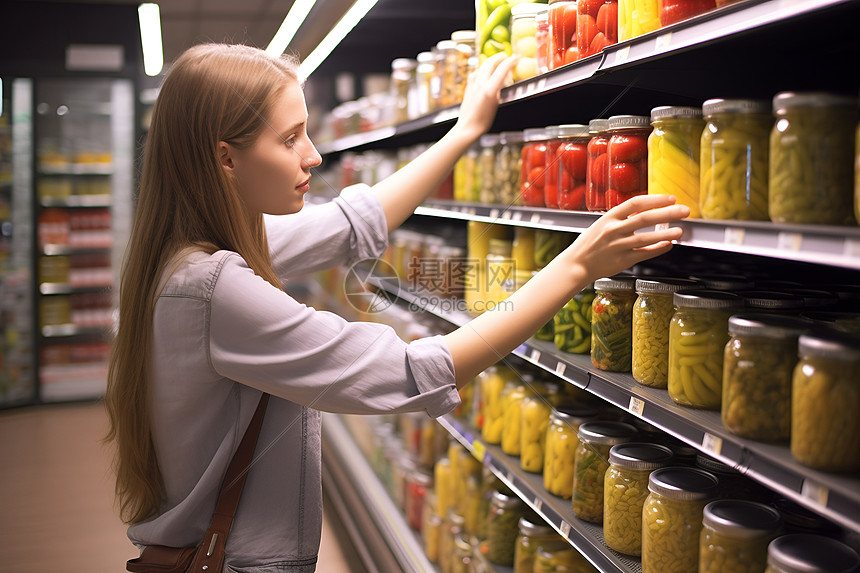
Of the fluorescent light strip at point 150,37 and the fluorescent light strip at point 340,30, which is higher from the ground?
the fluorescent light strip at point 150,37

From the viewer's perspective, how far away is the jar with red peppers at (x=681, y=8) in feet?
4.25

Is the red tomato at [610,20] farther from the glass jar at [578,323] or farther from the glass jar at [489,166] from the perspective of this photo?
the glass jar at [489,166]

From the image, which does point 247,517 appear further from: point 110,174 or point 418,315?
point 110,174

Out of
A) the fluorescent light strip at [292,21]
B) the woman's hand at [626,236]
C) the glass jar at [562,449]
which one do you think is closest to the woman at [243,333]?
the woman's hand at [626,236]

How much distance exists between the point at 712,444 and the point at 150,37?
5818 millimetres

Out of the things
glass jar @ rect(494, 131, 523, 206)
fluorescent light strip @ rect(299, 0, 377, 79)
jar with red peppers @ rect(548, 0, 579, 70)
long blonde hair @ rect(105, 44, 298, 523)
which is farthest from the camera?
fluorescent light strip @ rect(299, 0, 377, 79)

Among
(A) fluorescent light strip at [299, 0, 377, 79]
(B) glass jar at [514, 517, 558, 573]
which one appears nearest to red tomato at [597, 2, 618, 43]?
(A) fluorescent light strip at [299, 0, 377, 79]

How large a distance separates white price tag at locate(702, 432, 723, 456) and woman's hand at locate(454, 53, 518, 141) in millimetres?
1088

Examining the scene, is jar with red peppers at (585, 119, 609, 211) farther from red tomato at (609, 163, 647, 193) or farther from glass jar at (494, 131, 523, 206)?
glass jar at (494, 131, 523, 206)

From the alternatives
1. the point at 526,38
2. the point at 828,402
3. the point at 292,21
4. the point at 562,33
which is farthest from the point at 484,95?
the point at 292,21

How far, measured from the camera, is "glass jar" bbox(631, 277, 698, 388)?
60.2 inches

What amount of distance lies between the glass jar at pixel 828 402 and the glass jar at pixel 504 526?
50.7 inches

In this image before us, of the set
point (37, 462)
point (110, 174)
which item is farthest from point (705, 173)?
point (110, 174)

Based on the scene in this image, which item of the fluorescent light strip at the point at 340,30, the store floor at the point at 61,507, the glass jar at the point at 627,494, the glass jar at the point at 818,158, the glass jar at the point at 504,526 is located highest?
the fluorescent light strip at the point at 340,30
